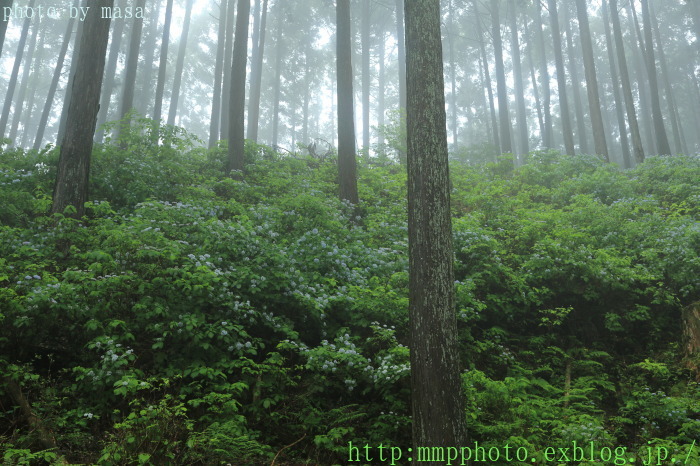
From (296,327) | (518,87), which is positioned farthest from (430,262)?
(518,87)

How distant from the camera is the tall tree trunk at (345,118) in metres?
12.0

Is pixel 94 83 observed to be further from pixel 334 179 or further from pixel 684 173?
pixel 684 173

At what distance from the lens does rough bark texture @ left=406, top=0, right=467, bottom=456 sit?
423cm

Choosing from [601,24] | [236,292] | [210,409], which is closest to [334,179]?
[236,292]

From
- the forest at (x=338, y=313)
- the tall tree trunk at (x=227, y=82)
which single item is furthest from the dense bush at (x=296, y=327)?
the tall tree trunk at (x=227, y=82)

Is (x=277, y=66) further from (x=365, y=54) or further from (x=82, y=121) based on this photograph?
(x=82, y=121)

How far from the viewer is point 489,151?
2273cm

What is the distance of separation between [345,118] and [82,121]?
6.31m

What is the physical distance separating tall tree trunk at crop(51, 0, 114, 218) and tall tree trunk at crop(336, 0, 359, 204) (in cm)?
564

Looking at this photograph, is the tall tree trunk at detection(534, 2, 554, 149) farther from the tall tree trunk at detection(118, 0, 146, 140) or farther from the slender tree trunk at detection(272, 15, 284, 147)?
the tall tree trunk at detection(118, 0, 146, 140)

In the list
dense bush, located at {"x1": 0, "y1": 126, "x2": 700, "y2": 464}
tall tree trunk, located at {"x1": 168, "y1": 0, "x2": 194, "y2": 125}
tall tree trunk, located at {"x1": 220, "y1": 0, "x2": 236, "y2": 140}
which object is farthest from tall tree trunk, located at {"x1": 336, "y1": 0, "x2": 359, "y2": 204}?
tall tree trunk, located at {"x1": 168, "y1": 0, "x2": 194, "y2": 125}

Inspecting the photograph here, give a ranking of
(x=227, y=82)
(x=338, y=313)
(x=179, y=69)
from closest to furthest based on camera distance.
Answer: (x=338, y=313) → (x=227, y=82) → (x=179, y=69)

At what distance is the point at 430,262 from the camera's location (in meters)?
4.48

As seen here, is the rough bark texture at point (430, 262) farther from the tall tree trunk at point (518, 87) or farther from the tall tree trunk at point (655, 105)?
the tall tree trunk at point (518, 87)
